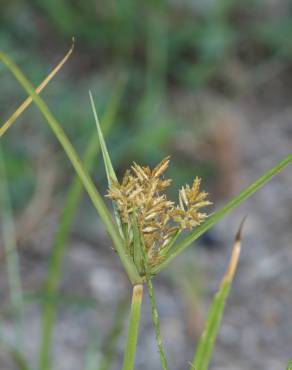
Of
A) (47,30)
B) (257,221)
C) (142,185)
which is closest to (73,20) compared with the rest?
(47,30)

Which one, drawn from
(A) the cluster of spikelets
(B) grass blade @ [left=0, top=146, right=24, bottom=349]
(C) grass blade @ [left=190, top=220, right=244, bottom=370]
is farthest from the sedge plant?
(B) grass blade @ [left=0, top=146, right=24, bottom=349]

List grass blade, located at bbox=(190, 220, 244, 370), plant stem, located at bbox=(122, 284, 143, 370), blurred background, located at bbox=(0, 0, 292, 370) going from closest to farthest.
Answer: plant stem, located at bbox=(122, 284, 143, 370) → grass blade, located at bbox=(190, 220, 244, 370) → blurred background, located at bbox=(0, 0, 292, 370)

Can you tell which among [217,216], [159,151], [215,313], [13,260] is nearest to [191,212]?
[217,216]

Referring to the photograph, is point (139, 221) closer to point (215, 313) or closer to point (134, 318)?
point (134, 318)

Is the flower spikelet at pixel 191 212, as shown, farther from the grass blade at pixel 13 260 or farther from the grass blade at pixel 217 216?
the grass blade at pixel 13 260

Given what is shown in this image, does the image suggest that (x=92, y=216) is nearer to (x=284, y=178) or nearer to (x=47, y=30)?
(x=284, y=178)

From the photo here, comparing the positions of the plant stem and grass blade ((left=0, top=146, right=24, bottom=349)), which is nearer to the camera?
the plant stem

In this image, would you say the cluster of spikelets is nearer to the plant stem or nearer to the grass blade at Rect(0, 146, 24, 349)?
the plant stem

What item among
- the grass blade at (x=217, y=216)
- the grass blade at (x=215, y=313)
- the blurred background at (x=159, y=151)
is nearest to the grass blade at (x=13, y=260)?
the blurred background at (x=159, y=151)

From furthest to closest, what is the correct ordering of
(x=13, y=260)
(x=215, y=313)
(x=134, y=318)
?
1. (x=13, y=260)
2. (x=215, y=313)
3. (x=134, y=318)
